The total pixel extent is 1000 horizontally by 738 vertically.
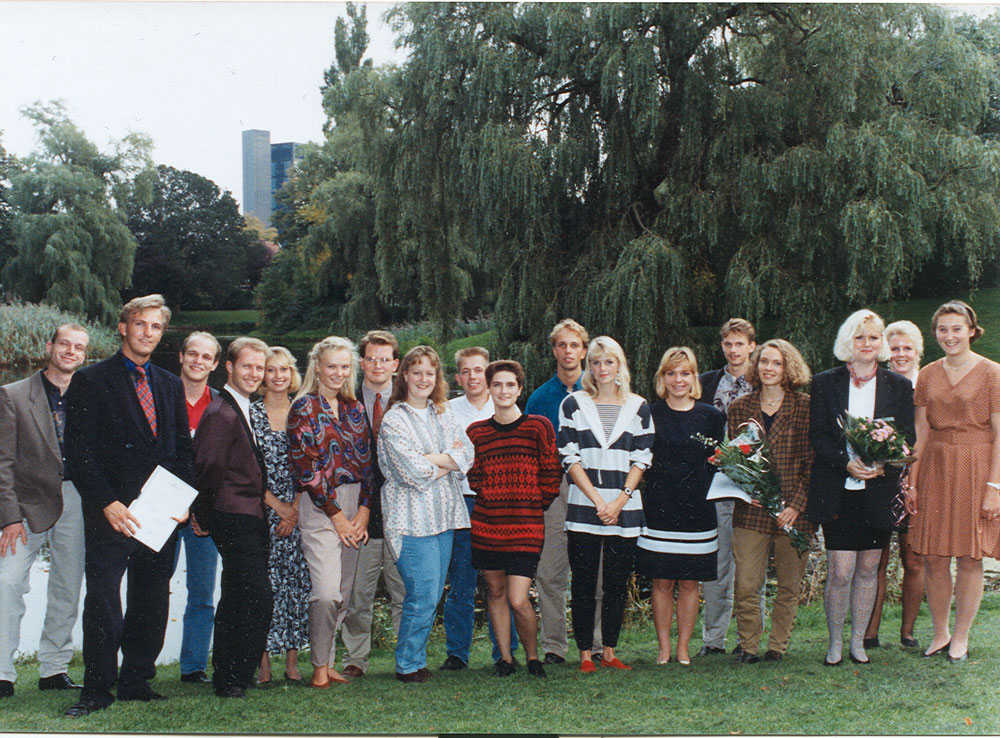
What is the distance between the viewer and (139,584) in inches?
131

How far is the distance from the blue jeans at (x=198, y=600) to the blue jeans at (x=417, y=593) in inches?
34.7

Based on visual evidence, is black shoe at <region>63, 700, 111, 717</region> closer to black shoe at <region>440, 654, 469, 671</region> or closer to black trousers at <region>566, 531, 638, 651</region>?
black shoe at <region>440, 654, 469, 671</region>

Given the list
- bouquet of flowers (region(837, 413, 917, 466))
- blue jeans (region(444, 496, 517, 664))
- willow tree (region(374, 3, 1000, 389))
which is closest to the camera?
bouquet of flowers (region(837, 413, 917, 466))

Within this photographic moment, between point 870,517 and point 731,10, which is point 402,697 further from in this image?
point 731,10

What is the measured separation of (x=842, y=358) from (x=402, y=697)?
2382 millimetres

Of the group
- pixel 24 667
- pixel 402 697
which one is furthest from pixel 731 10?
pixel 24 667

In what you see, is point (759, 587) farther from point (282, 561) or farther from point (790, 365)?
point (282, 561)

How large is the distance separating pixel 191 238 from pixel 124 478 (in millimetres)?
1934

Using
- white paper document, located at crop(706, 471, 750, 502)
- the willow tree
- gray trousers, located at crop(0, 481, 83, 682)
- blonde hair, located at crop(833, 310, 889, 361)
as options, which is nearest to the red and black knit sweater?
white paper document, located at crop(706, 471, 750, 502)

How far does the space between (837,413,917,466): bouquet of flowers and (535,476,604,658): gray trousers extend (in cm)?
129

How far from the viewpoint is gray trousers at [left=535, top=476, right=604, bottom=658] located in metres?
3.92

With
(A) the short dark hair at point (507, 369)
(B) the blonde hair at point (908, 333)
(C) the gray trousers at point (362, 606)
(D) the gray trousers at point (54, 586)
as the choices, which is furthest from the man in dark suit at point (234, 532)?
(B) the blonde hair at point (908, 333)

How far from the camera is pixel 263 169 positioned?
4.75 m

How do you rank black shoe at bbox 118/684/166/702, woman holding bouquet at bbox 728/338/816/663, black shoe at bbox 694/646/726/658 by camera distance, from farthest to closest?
1. black shoe at bbox 694/646/726/658
2. woman holding bouquet at bbox 728/338/816/663
3. black shoe at bbox 118/684/166/702
